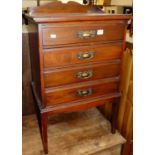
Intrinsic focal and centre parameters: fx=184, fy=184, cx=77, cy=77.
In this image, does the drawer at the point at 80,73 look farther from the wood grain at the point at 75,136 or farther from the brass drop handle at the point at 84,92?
the wood grain at the point at 75,136

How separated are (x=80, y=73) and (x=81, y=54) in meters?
0.10

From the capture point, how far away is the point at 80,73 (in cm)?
96

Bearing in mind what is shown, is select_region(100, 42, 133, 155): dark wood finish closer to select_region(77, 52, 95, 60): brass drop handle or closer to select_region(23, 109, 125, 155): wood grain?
select_region(23, 109, 125, 155): wood grain

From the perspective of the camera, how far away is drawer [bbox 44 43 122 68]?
2.83 ft

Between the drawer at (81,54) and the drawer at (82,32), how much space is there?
0.12 ft

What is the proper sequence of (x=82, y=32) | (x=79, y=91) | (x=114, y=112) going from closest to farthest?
1. (x=82, y=32)
2. (x=79, y=91)
3. (x=114, y=112)

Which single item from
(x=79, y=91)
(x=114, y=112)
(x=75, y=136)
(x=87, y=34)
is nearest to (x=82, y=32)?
(x=87, y=34)

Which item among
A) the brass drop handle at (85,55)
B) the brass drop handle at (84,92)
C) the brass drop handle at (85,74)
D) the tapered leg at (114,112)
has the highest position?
the brass drop handle at (85,55)

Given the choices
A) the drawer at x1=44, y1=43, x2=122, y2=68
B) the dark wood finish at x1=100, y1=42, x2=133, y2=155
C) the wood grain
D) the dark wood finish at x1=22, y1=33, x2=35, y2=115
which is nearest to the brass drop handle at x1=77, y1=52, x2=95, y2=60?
the drawer at x1=44, y1=43, x2=122, y2=68

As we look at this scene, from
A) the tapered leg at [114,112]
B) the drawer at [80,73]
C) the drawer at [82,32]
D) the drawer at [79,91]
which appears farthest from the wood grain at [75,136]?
the drawer at [82,32]

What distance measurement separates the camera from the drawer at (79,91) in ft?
3.09

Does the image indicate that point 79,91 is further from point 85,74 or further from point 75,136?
point 75,136
